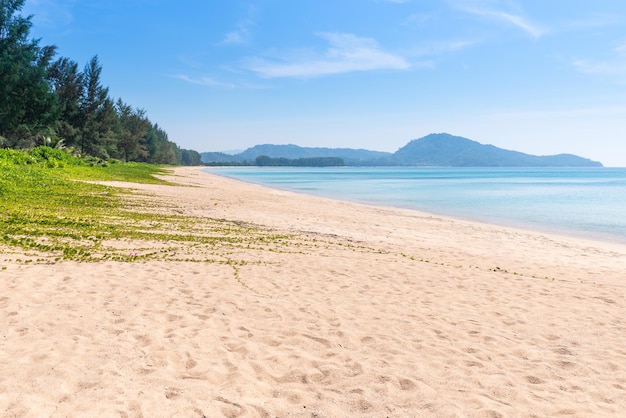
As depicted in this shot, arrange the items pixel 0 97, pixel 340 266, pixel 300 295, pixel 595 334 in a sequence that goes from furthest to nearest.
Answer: pixel 0 97 < pixel 340 266 < pixel 300 295 < pixel 595 334

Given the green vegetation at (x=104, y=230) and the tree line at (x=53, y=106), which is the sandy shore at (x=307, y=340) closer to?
the green vegetation at (x=104, y=230)

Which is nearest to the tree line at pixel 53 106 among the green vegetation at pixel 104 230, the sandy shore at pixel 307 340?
the green vegetation at pixel 104 230

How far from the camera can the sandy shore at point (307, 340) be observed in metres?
4.89

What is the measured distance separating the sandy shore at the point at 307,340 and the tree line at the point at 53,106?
43.0m

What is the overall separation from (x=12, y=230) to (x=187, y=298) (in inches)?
284

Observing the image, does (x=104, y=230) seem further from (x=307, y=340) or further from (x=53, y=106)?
(x=53, y=106)

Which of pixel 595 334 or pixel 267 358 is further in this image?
pixel 595 334

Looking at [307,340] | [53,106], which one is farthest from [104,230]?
[53,106]

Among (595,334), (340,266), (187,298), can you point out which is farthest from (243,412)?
(340,266)

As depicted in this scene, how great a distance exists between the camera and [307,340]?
672 centimetres

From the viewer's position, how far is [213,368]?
5613mm

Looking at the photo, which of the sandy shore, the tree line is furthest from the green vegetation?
the tree line

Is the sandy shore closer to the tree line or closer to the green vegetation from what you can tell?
the green vegetation

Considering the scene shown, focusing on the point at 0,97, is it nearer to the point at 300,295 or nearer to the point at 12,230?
the point at 12,230
